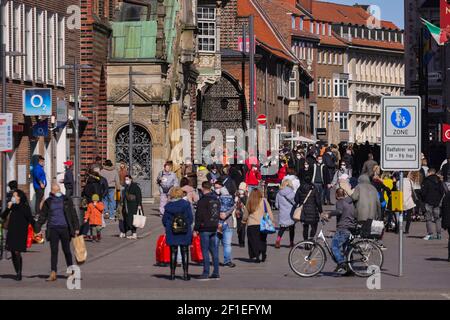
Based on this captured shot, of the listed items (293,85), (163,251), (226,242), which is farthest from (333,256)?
(293,85)

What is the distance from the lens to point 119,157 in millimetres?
61094

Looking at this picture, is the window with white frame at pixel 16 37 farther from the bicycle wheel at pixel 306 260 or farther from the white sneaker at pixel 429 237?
the bicycle wheel at pixel 306 260

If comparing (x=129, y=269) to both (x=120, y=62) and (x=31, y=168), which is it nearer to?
(x=31, y=168)

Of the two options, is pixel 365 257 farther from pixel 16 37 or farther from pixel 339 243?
pixel 16 37

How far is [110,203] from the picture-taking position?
1944 inches

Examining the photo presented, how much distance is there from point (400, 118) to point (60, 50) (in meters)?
26.3

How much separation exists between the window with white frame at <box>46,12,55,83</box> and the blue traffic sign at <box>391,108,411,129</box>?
→ 2421 centimetres

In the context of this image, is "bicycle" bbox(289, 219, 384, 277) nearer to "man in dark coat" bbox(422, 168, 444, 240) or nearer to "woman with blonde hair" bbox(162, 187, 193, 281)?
"woman with blonde hair" bbox(162, 187, 193, 281)

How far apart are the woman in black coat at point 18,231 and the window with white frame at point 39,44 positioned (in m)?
21.6

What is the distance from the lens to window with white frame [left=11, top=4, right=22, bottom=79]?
46812 millimetres

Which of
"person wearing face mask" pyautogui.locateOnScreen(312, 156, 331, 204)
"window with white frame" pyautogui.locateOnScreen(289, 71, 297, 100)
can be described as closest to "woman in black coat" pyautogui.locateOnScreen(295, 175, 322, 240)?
"person wearing face mask" pyautogui.locateOnScreen(312, 156, 331, 204)

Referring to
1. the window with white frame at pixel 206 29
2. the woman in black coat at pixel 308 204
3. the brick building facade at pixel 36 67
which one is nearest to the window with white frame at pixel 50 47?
the brick building facade at pixel 36 67
